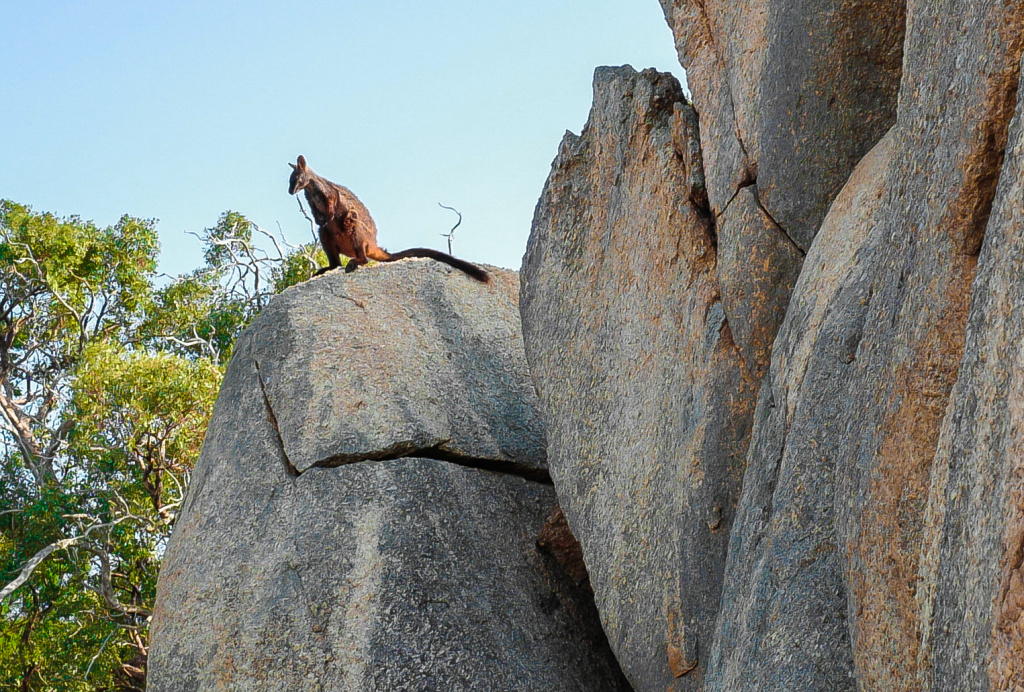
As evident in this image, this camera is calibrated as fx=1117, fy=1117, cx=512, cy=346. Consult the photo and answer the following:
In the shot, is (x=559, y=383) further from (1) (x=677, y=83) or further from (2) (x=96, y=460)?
(2) (x=96, y=460)

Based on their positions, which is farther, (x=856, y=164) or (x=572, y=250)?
(x=572, y=250)

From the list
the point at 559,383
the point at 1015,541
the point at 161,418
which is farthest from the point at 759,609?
the point at 161,418

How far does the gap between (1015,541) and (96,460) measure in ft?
44.0

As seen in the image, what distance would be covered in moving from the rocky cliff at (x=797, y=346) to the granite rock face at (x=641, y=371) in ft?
0.06

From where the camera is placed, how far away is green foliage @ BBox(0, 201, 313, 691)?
13.8 metres

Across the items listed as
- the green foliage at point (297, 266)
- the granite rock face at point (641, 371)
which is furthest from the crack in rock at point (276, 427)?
the green foliage at point (297, 266)

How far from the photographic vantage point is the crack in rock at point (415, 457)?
24.0 ft

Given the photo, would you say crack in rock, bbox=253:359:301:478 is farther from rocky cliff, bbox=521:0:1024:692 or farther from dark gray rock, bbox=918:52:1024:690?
dark gray rock, bbox=918:52:1024:690

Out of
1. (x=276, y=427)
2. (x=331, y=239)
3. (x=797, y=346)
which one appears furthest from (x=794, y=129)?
(x=331, y=239)

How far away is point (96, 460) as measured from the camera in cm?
1435

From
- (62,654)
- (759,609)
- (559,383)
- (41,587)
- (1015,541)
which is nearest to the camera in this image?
(1015,541)

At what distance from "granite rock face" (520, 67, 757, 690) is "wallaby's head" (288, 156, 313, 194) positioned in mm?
3431

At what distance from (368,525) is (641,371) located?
2060 mm

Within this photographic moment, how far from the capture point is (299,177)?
9.98 metres
